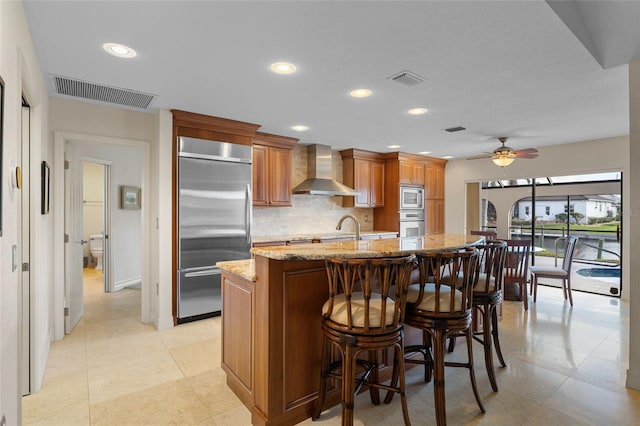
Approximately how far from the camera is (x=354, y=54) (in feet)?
7.78

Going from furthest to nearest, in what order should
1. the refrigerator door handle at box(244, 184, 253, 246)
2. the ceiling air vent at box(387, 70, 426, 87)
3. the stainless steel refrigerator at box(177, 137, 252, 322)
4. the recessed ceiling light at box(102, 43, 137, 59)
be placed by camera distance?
the refrigerator door handle at box(244, 184, 253, 246) → the stainless steel refrigerator at box(177, 137, 252, 322) → the ceiling air vent at box(387, 70, 426, 87) → the recessed ceiling light at box(102, 43, 137, 59)

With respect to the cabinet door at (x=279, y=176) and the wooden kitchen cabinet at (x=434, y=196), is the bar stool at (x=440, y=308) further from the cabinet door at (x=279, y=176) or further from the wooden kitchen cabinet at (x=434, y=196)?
the wooden kitchen cabinet at (x=434, y=196)

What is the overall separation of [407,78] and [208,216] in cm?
263

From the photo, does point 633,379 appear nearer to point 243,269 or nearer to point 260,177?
point 243,269

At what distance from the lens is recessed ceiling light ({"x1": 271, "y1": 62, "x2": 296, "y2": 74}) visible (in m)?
2.54

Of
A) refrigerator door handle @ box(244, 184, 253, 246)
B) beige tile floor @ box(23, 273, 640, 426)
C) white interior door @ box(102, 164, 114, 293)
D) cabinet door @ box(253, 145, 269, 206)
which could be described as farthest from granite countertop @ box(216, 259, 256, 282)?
white interior door @ box(102, 164, 114, 293)

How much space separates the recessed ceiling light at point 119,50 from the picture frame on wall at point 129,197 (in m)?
3.80

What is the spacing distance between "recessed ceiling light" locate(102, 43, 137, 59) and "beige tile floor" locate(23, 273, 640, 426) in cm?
243

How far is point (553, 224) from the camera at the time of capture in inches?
249

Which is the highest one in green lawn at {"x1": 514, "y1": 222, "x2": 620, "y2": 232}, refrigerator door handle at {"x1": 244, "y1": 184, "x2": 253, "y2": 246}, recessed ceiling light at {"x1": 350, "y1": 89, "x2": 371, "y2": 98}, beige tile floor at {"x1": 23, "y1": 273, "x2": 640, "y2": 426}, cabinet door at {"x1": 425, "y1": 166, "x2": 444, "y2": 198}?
recessed ceiling light at {"x1": 350, "y1": 89, "x2": 371, "y2": 98}

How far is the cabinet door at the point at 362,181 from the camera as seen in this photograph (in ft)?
20.1

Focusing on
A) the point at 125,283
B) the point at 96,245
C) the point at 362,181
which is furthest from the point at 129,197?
the point at 362,181

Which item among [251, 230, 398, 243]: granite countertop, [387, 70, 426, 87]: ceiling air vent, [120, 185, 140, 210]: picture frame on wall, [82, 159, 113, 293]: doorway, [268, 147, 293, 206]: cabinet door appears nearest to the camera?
[387, 70, 426, 87]: ceiling air vent

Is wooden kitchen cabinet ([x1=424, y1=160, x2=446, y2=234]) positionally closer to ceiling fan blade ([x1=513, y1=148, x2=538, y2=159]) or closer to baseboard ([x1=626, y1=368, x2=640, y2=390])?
ceiling fan blade ([x1=513, y1=148, x2=538, y2=159])
